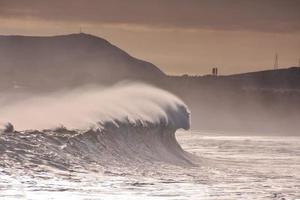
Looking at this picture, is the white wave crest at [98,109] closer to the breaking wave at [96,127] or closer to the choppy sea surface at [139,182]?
the breaking wave at [96,127]

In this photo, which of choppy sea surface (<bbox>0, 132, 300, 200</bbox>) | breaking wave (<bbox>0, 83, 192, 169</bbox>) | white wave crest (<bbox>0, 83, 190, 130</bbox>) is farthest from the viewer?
white wave crest (<bbox>0, 83, 190, 130</bbox>)

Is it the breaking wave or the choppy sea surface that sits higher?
the breaking wave

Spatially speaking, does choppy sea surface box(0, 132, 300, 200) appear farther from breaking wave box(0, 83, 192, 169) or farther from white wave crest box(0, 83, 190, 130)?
white wave crest box(0, 83, 190, 130)

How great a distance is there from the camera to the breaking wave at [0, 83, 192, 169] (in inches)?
1150

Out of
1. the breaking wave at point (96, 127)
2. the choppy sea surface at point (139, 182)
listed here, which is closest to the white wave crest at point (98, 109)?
the breaking wave at point (96, 127)

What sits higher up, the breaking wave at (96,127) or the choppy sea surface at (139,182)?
the breaking wave at (96,127)

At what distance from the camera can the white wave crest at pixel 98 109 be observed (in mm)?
34938

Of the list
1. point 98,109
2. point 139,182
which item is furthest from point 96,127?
point 139,182

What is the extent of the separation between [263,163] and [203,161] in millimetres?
2366

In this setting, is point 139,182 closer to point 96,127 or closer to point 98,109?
point 96,127

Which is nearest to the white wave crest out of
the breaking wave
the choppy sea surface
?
the breaking wave

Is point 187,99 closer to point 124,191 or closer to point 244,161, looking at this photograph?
point 244,161

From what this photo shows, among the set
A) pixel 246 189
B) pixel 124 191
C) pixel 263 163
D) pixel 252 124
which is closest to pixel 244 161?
pixel 263 163

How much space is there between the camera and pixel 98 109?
127ft
